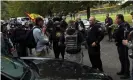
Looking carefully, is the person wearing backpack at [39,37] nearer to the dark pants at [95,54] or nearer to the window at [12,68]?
the dark pants at [95,54]

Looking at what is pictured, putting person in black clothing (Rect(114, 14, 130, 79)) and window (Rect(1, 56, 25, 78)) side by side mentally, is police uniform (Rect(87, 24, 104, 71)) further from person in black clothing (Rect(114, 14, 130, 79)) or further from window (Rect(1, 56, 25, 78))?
window (Rect(1, 56, 25, 78))

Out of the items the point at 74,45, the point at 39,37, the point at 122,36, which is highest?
the point at 39,37

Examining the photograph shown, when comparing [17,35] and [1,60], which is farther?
[17,35]

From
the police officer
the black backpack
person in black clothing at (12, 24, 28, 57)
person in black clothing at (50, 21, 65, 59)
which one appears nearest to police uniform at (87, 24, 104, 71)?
the police officer

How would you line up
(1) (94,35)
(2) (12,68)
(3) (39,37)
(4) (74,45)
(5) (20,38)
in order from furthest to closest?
(5) (20,38)
(4) (74,45)
(1) (94,35)
(3) (39,37)
(2) (12,68)

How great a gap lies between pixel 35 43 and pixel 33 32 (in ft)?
1.37

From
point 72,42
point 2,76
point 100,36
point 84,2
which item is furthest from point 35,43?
point 84,2

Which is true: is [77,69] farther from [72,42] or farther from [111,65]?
[111,65]

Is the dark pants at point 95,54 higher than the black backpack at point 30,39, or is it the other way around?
the black backpack at point 30,39

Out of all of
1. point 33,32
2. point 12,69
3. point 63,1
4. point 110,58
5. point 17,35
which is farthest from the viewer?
point 63,1

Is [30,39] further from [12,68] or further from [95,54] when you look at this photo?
[12,68]

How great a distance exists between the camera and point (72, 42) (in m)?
7.91

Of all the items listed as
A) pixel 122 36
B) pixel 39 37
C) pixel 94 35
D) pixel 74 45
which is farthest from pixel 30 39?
pixel 122 36

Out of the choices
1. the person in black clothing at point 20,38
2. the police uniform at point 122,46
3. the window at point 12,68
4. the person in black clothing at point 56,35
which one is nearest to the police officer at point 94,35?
the police uniform at point 122,46
